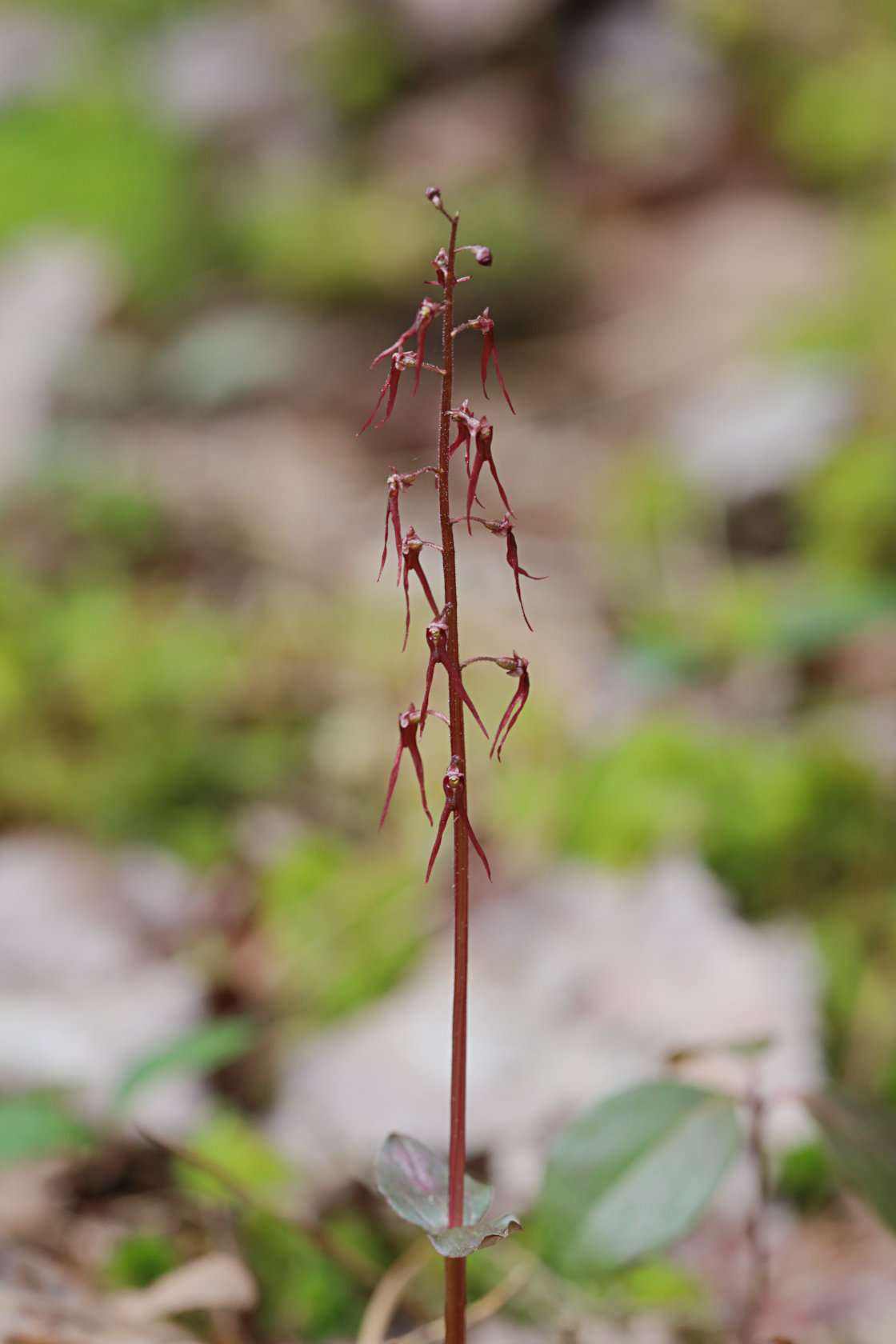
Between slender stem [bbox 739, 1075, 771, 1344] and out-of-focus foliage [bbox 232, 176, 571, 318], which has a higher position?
out-of-focus foliage [bbox 232, 176, 571, 318]

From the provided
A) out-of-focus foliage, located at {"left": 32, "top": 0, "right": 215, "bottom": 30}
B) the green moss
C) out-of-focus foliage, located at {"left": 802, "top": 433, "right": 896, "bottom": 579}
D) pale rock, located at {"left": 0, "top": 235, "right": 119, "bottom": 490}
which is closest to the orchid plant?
out-of-focus foliage, located at {"left": 802, "top": 433, "right": 896, "bottom": 579}

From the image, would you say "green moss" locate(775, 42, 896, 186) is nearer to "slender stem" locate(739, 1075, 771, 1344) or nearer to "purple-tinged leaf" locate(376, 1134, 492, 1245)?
"slender stem" locate(739, 1075, 771, 1344)

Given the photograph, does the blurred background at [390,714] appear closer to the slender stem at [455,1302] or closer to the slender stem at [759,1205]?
the slender stem at [759,1205]

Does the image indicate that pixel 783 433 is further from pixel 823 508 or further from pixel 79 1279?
pixel 79 1279

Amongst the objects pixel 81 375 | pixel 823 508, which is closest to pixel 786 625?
pixel 823 508

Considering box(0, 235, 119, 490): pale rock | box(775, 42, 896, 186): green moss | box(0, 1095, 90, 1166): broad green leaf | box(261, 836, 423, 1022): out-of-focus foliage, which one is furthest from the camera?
box(775, 42, 896, 186): green moss

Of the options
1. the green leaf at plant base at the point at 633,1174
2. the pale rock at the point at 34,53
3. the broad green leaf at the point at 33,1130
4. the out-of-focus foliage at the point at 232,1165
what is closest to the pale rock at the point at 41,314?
the pale rock at the point at 34,53
